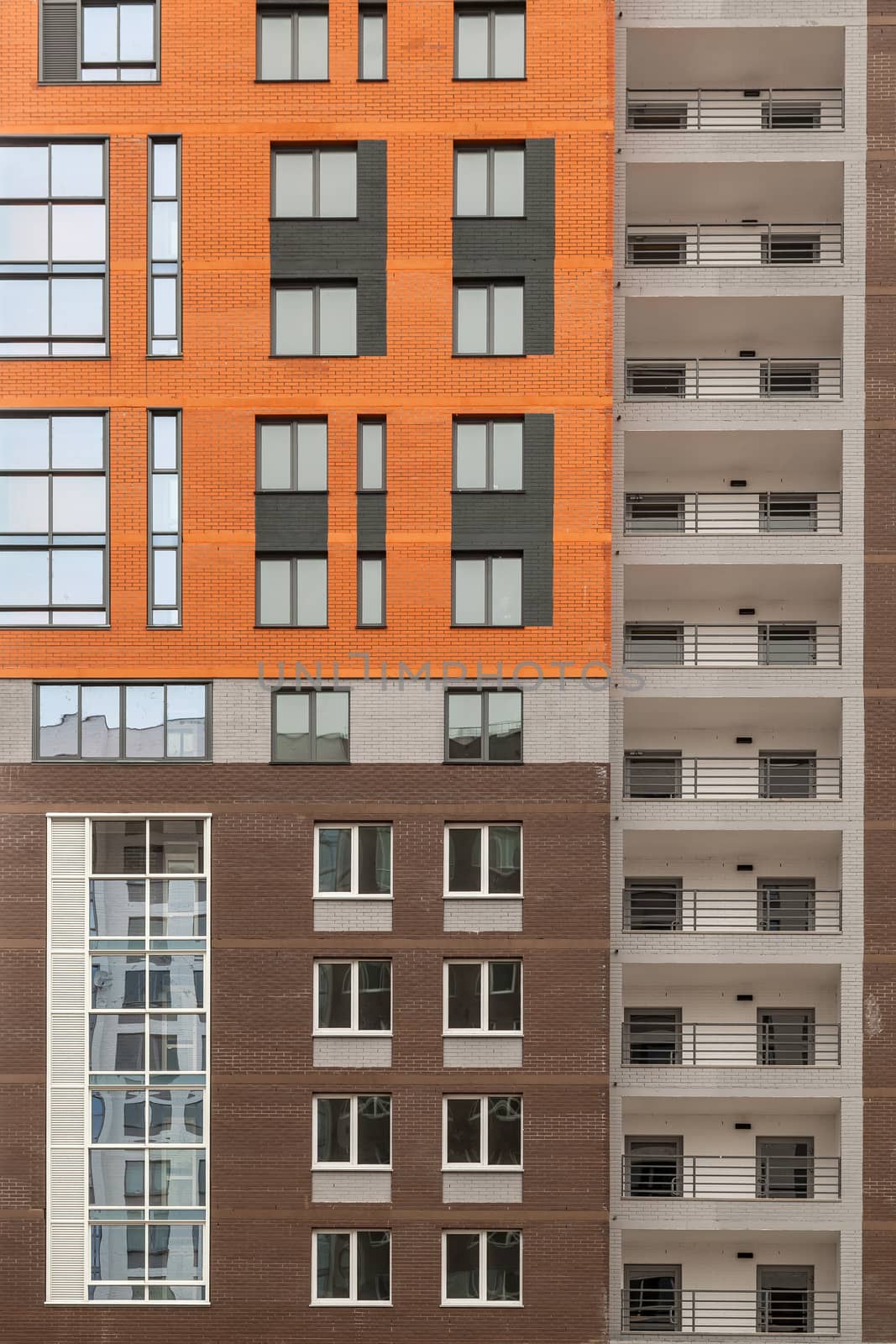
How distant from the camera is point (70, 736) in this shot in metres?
21.4


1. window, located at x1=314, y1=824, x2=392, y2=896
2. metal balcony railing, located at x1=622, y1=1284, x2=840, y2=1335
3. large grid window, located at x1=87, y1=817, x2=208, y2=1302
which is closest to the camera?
large grid window, located at x1=87, y1=817, x2=208, y2=1302

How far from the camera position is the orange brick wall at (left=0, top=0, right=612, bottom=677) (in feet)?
70.1

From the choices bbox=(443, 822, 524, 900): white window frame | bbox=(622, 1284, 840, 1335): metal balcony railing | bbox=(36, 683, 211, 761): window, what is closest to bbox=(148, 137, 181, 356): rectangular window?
bbox=(36, 683, 211, 761): window

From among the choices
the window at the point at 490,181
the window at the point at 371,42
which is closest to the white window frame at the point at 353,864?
the window at the point at 490,181

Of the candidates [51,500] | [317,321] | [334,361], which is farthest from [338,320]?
[51,500]

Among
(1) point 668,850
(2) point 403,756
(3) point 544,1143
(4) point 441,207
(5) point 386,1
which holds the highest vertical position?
(5) point 386,1

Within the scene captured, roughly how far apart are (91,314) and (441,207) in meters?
7.03

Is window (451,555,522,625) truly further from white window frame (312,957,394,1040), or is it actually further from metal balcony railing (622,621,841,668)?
white window frame (312,957,394,1040)

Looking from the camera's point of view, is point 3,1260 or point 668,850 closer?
point 3,1260

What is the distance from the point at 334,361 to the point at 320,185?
3.43 m

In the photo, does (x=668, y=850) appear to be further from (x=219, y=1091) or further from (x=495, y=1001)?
(x=219, y=1091)

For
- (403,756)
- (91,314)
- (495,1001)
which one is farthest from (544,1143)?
(91,314)

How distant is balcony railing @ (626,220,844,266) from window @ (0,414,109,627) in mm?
11539

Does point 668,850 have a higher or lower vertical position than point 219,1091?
higher
